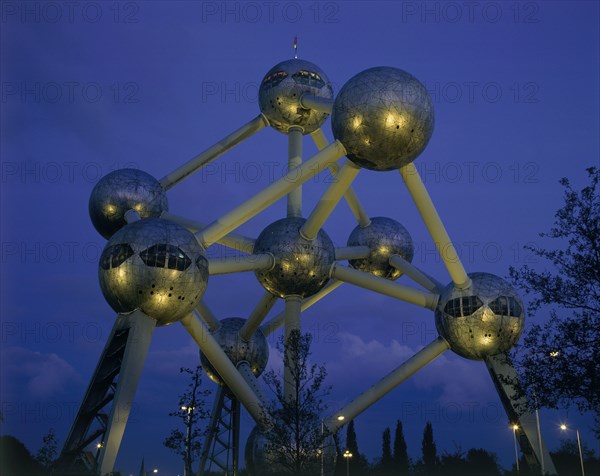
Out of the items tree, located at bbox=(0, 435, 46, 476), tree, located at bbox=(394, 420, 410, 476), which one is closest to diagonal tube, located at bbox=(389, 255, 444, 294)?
tree, located at bbox=(0, 435, 46, 476)

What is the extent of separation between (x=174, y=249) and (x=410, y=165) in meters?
7.78

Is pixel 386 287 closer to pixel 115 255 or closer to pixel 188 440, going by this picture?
pixel 115 255

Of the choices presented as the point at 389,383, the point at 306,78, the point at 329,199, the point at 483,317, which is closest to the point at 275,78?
the point at 306,78

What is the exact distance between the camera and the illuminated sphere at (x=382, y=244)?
3089 centimetres

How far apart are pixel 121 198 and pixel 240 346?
7686 millimetres

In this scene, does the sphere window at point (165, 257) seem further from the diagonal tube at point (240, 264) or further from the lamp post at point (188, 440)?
the lamp post at point (188, 440)

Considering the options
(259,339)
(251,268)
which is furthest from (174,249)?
(259,339)

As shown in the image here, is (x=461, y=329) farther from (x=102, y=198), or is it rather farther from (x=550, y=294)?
(x=102, y=198)

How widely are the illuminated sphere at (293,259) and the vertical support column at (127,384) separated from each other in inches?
224

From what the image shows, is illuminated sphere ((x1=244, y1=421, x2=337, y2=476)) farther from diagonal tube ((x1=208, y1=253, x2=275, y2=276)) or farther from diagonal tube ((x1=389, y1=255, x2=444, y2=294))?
diagonal tube ((x1=389, y1=255, x2=444, y2=294))

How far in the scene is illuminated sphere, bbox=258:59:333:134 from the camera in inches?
1112

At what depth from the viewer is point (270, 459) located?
2253 centimetres

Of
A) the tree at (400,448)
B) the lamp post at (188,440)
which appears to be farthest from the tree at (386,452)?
the lamp post at (188,440)

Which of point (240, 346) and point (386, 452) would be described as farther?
point (386, 452)
